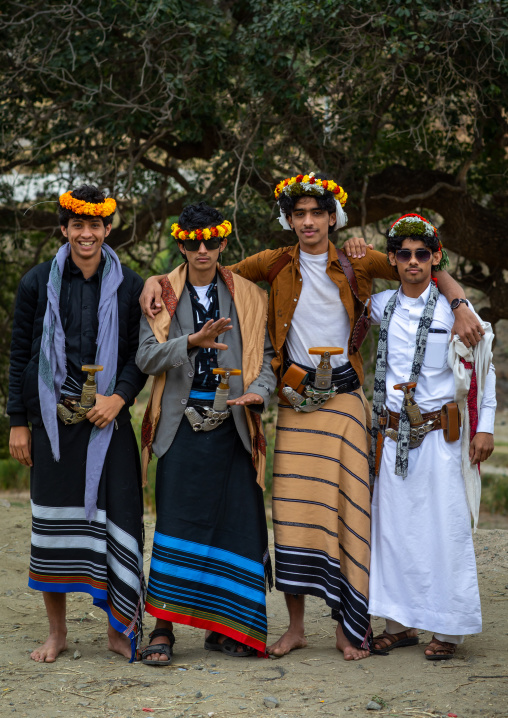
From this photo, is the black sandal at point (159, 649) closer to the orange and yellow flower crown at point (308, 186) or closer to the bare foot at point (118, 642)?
the bare foot at point (118, 642)

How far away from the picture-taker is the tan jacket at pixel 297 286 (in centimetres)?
370

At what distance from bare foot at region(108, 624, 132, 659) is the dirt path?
0.12 feet

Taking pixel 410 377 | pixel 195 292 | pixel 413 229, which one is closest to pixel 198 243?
pixel 195 292

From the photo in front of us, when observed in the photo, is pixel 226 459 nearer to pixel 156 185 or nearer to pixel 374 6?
pixel 374 6

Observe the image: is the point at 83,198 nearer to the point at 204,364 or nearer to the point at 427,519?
the point at 204,364

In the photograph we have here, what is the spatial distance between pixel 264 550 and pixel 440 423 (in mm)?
978

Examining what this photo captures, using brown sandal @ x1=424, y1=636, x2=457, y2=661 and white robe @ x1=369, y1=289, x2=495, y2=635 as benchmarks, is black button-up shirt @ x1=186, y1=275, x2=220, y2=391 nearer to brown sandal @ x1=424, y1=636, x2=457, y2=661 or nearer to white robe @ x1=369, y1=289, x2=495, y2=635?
white robe @ x1=369, y1=289, x2=495, y2=635

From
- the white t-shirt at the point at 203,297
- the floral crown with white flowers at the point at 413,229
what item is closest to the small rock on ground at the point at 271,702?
the white t-shirt at the point at 203,297

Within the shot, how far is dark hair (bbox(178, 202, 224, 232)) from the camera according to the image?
11.6 feet

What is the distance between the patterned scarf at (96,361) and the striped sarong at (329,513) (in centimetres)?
84

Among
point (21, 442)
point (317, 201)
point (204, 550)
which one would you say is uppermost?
point (317, 201)

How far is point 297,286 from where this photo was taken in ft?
12.2

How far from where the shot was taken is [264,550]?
3670 millimetres

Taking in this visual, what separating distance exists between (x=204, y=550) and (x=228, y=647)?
1.63 ft
